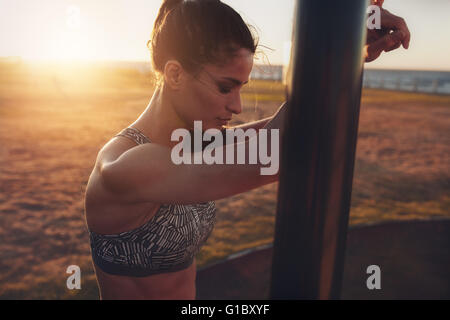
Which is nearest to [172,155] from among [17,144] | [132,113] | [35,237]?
[35,237]

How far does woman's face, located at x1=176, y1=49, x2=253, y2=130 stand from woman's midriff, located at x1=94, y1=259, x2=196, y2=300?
1.82ft

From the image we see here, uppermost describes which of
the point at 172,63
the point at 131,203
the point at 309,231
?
the point at 172,63

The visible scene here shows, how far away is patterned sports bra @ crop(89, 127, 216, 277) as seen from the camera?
41.6 inches

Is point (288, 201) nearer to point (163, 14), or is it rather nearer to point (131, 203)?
point (131, 203)

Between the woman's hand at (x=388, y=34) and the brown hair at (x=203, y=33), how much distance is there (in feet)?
1.29

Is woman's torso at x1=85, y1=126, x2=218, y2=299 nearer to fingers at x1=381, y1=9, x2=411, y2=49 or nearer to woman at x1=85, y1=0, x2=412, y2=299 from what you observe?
woman at x1=85, y1=0, x2=412, y2=299

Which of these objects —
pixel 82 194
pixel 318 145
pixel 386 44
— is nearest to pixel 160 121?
pixel 386 44

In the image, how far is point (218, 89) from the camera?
37.0 inches

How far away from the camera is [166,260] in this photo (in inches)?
45.2

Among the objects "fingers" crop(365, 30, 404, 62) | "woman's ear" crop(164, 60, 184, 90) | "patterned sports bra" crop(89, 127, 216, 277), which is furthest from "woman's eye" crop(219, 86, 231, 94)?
"fingers" crop(365, 30, 404, 62)

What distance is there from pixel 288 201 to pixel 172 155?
31cm

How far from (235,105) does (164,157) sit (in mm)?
360

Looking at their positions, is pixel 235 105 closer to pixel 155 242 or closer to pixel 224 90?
pixel 224 90
